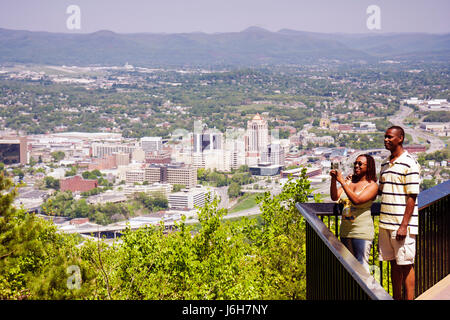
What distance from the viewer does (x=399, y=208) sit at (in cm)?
200

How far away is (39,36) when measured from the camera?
2318 inches

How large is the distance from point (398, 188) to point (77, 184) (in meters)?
37.4

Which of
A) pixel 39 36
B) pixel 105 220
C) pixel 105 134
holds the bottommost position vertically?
pixel 105 220

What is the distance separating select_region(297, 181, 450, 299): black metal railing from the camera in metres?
1.61

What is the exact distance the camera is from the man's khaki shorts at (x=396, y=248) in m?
2.02

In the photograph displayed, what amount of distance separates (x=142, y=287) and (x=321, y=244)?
2.32m

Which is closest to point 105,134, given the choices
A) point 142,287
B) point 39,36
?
point 39,36

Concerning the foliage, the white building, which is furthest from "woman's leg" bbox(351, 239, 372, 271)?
the white building

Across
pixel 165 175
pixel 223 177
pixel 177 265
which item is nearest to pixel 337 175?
pixel 177 265

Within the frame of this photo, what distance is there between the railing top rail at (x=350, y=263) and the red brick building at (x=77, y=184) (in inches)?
1443

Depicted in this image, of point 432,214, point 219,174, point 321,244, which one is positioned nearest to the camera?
point 321,244

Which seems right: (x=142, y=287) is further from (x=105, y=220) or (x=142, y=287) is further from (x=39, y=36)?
(x=39, y=36)

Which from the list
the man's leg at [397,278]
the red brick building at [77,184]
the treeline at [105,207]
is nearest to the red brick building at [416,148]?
the treeline at [105,207]

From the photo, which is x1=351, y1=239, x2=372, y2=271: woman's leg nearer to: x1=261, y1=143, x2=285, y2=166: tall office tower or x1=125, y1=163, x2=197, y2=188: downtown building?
x1=125, y1=163, x2=197, y2=188: downtown building
